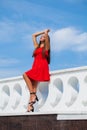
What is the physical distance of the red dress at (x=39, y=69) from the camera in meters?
8.91

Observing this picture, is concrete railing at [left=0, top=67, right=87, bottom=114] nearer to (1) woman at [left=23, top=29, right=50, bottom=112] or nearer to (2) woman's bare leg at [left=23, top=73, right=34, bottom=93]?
(1) woman at [left=23, top=29, right=50, bottom=112]

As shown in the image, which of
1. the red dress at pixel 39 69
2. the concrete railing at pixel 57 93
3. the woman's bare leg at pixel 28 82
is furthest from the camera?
the woman's bare leg at pixel 28 82

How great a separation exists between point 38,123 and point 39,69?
1.27 meters

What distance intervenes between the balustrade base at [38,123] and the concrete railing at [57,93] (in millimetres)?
178

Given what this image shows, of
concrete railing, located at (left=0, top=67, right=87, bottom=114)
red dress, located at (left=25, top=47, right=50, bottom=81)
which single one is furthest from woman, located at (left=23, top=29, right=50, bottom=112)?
concrete railing, located at (left=0, top=67, right=87, bottom=114)

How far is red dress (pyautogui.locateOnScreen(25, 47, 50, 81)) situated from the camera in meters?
8.91

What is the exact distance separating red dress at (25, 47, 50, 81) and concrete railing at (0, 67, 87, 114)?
0.14m

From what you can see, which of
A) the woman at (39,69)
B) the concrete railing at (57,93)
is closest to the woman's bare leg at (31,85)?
the woman at (39,69)

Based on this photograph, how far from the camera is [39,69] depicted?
8.98 m

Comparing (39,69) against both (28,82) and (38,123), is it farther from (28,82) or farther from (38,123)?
(38,123)

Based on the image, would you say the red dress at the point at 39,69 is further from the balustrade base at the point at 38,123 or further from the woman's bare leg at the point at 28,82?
the balustrade base at the point at 38,123

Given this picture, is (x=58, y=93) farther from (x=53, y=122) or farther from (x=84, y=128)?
(x=84, y=128)

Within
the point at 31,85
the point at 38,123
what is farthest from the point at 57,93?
the point at 38,123

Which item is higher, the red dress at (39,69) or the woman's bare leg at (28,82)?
the red dress at (39,69)
